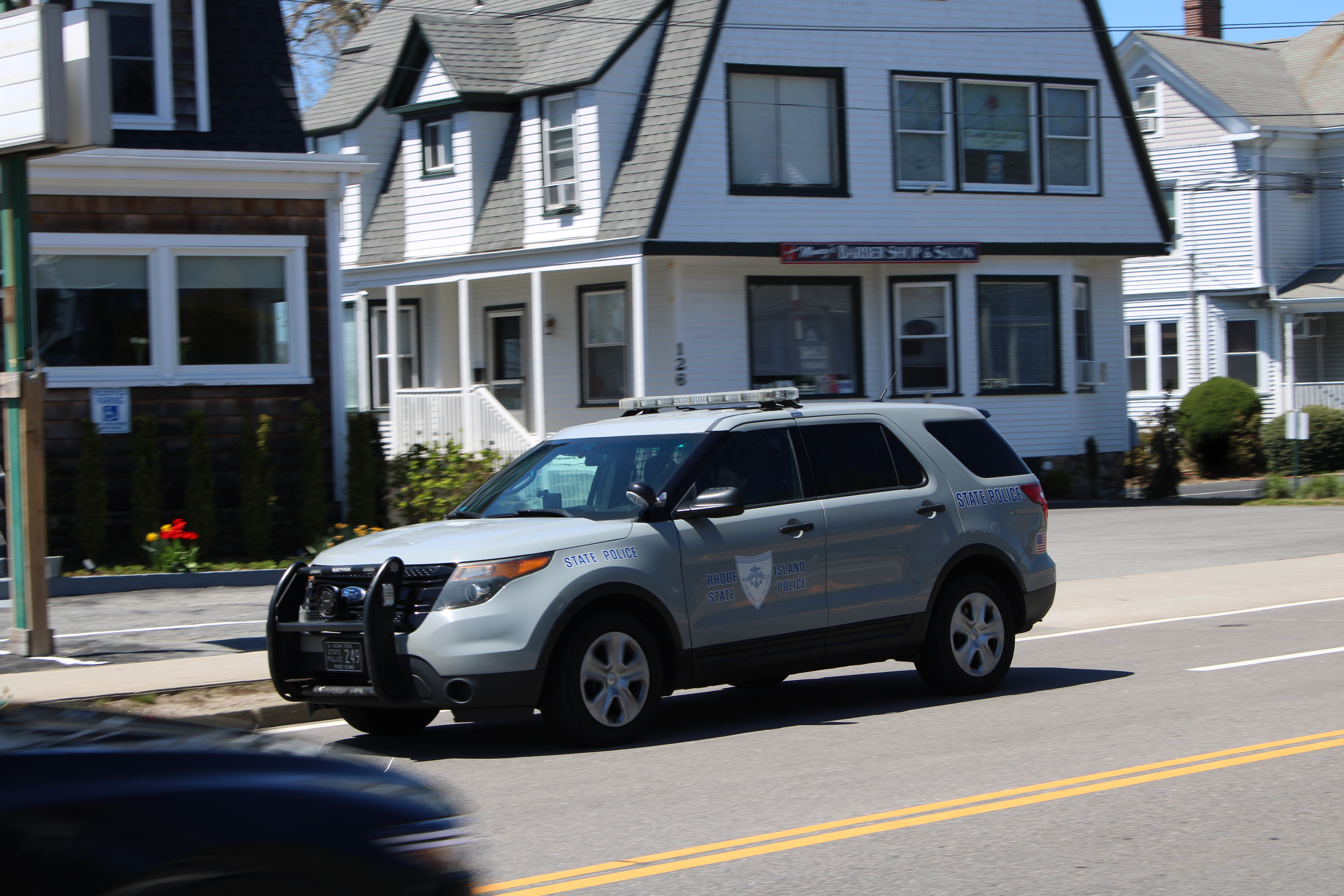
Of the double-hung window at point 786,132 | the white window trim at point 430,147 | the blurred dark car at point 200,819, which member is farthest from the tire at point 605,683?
the white window trim at point 430,147

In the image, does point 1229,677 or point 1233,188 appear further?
point 1233,188

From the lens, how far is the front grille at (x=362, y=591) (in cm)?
770

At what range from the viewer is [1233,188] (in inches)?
1422

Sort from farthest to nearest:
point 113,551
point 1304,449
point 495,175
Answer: point 1304,449, point 495,175, point 113,551

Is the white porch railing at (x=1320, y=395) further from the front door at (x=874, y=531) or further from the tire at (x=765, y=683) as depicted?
the front door at (x=874, y=531)

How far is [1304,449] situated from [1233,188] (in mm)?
7509

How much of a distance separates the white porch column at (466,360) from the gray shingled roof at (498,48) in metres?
3.49

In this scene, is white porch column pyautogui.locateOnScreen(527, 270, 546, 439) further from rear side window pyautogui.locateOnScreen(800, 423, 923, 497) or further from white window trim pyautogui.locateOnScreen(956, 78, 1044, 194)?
rear side window pyautogui.locateOnScreen(800, 423, 923, 497)

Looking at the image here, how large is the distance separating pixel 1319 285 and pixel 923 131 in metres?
15.5

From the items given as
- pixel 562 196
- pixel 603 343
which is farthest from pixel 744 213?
pixel 603 343

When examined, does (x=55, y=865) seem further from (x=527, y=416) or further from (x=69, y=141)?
(x=527, y=416)

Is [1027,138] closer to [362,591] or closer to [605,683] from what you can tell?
[605,683]

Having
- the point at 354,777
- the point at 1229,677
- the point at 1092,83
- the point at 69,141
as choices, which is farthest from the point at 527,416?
the point at 354,777

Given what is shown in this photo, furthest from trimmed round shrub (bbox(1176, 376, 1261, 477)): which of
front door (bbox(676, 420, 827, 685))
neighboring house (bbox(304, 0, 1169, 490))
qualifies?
front door (bbox(676, 420, 827, 685))
